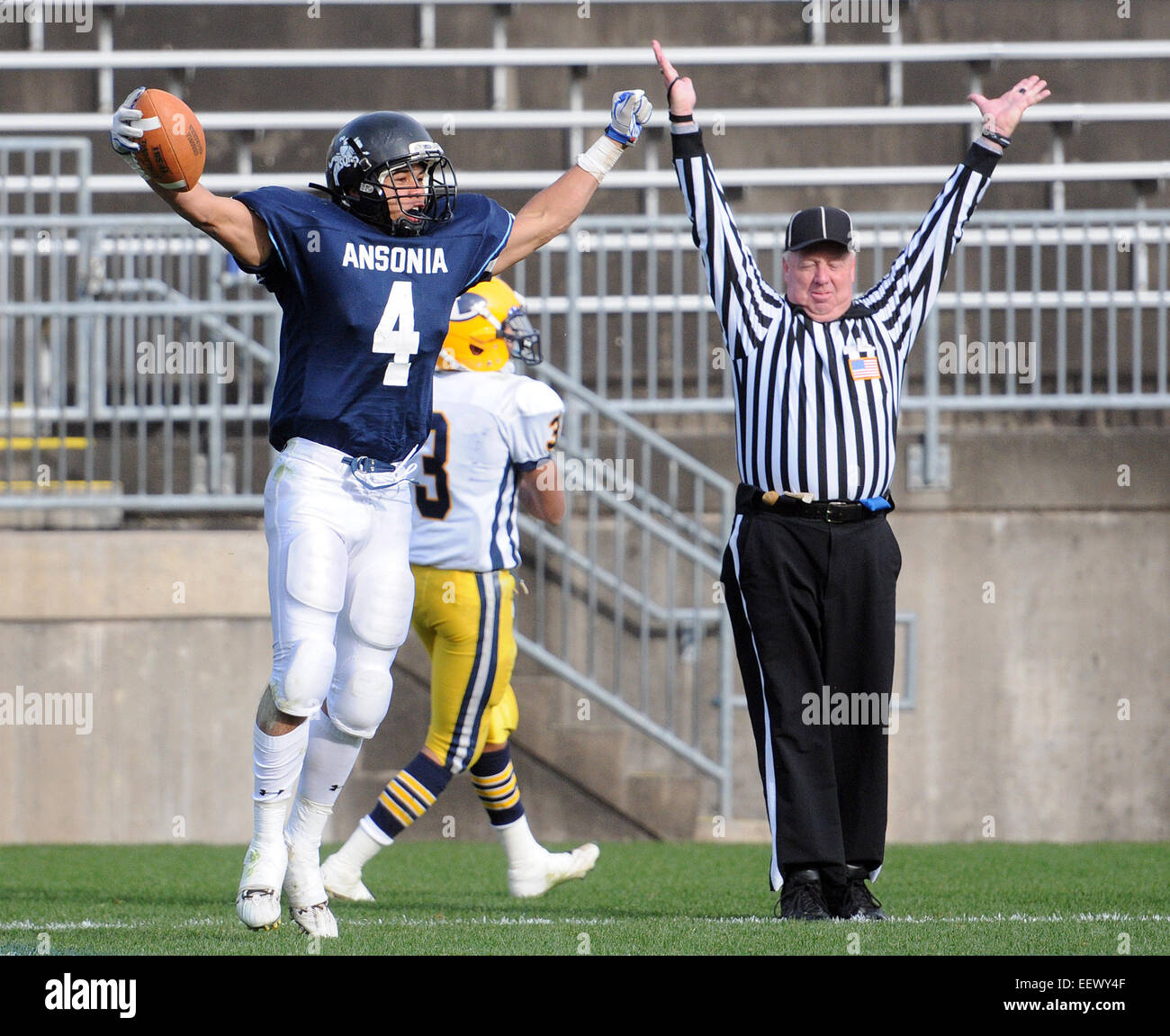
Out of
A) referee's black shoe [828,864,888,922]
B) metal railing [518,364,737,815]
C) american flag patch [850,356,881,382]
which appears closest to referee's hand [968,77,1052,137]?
american flag patch [850,356,881,382]

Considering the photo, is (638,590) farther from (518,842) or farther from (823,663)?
(823,663)

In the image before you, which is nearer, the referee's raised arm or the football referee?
the football referee

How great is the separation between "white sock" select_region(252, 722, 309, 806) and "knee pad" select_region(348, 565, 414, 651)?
0.29 metres

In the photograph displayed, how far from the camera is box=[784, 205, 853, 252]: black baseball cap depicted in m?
5.31

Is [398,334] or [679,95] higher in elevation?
[679,95]

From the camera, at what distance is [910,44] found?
11773 mm

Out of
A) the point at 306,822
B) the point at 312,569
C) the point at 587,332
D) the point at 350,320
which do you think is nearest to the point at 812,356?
the point at 350,320

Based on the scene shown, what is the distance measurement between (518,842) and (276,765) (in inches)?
79.9

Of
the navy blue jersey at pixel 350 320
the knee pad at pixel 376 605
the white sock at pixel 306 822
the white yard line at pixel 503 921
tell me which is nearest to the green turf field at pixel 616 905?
the white yard line at pixel 503 921

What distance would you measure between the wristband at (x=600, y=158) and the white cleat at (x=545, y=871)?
8.38 feet

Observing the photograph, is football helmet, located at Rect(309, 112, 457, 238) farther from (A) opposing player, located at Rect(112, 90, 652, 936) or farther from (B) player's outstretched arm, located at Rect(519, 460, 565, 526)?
(B) player's outstretched arm, located at Rect(519, 460, 565, 526)

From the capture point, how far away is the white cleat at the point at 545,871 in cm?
640

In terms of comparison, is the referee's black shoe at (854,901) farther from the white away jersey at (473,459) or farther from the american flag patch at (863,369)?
the white away jersey at (473,459)

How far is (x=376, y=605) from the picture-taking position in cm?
464
